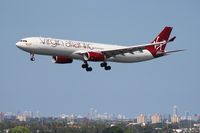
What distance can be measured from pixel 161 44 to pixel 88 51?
19719 millimetres

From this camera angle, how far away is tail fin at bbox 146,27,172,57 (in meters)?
146

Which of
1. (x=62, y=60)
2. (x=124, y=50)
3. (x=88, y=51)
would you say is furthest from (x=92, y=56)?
(x=62, y=60)

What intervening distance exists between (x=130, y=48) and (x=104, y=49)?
4967 millimetres

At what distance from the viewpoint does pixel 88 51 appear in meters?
134

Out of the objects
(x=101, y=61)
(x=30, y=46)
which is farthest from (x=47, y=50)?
(x=101, y=61)

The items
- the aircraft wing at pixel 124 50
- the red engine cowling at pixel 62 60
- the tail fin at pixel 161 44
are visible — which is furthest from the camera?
the tail fin at pixel 161 44

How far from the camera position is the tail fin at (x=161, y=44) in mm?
146000

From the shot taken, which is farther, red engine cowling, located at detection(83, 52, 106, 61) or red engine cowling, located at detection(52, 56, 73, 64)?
red engine cowling, located at detection(52, 56, 73, 64)

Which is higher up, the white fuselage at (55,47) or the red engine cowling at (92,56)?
the white fuselage at (55,47)

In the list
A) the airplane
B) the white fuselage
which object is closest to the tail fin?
the airplane

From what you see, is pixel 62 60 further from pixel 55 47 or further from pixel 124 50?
pixel 124 50

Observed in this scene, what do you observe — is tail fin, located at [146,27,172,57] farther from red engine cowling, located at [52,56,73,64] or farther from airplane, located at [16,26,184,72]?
red engine cowling, located at [52,56,73,64]

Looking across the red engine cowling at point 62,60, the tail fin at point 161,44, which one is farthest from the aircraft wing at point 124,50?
the tail fin at point 161,44

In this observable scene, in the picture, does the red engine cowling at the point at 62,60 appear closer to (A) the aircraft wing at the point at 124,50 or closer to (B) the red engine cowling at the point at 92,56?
(B) the red engine cowling at the point at 92,56
